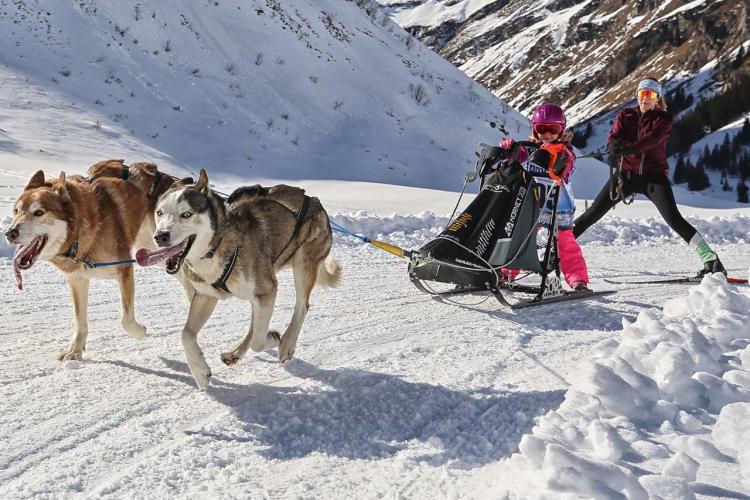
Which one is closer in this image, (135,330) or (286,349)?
(286,349)

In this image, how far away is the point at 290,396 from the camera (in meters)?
3.67

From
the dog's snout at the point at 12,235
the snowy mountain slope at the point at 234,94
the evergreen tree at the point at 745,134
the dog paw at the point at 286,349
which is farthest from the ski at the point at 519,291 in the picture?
the evergreen tree at the point at 745,134

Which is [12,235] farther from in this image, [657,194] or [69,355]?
[657,194]

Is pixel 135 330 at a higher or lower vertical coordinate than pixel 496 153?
lower

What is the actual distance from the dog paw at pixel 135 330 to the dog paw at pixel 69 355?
1.14 feet

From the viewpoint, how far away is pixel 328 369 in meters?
4.12

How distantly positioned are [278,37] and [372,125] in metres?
4.89

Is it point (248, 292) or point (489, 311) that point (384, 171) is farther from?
point (248, 292)

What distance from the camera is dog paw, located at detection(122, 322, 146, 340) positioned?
14.8 ft

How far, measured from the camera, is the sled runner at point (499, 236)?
541cm

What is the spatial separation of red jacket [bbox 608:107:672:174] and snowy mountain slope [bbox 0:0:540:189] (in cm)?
1069

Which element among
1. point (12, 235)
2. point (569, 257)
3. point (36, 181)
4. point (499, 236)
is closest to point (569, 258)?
point (569, 257)

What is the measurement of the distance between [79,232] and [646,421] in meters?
3.30

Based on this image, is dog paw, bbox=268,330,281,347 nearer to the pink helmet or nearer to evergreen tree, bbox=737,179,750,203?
the pink helmet
